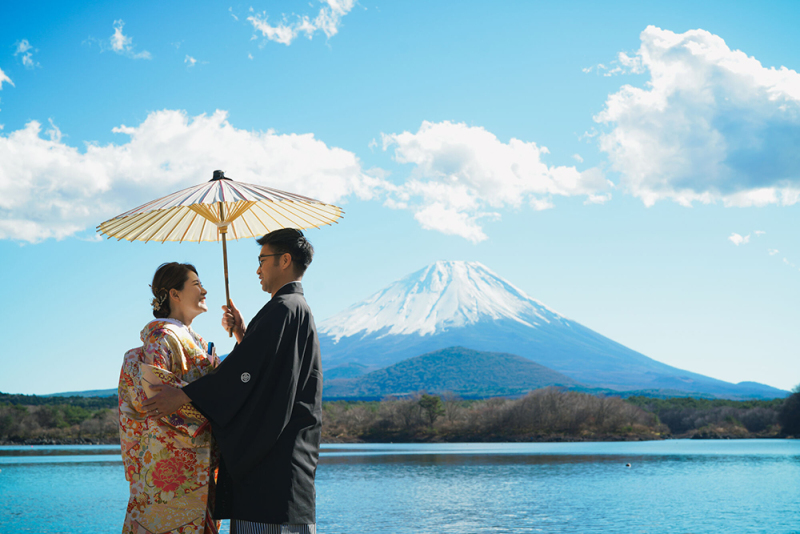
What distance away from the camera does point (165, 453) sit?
112 inches

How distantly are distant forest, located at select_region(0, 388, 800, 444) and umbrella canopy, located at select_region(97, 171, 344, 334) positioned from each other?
69331mm

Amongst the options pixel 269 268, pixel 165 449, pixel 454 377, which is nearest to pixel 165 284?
pixel 269 268

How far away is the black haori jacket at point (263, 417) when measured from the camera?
2.63m

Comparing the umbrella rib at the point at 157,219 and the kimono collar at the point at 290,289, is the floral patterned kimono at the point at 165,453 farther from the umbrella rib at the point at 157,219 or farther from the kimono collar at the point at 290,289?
the umbrella rib at the point at 157,219

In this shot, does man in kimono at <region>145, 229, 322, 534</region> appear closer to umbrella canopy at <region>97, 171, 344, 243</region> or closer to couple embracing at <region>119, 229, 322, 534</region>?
couple embracing at <region>119, 229, 322, 534</region>

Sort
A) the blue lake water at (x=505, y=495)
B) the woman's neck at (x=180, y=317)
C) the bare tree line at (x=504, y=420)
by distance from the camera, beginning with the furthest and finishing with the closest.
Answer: the bare tree line at (x=504, y=420), the blue lake water at (x=505, y=495), the woman's neck at (x=180, y=317)

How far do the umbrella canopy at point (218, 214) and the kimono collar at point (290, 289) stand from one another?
2.24ft

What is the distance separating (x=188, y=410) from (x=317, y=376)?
0.52 m

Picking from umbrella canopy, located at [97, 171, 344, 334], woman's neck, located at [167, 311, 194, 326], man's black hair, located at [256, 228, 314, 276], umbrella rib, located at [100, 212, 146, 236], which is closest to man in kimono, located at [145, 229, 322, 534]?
man's black hair, located at [256, 228, 314, 276]

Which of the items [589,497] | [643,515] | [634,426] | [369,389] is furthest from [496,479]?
[369,389]

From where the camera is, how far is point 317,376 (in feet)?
9.23

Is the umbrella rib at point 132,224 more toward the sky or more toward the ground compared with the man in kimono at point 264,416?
more toward the sky

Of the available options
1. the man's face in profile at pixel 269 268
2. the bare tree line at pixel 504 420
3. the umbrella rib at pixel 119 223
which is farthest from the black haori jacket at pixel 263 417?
the bare tree line at pixel 504 420

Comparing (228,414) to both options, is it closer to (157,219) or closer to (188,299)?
(188,299)
